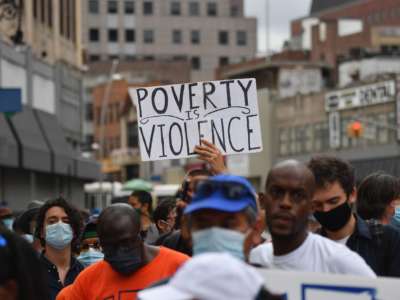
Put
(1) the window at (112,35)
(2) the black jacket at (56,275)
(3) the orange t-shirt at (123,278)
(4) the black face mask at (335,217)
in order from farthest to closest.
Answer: (1) the window at (112,35) < (2) the black jacket at (56,275) < (3) the orange t-shirt at (123,278) < (4) the black face mask at (335,217)

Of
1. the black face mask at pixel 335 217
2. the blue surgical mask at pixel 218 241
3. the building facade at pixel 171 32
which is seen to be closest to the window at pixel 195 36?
the building facade at pixel 171 32

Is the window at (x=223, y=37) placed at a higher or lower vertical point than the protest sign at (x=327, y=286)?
higher

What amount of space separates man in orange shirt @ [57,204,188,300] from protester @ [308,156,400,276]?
0.69 metres

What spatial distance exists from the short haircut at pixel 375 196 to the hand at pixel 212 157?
149cm

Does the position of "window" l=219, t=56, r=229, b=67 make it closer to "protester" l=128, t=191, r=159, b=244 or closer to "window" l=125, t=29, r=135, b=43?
"window" l=125, t=29, r=135, b=43

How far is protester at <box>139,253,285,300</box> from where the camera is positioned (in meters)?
3.37

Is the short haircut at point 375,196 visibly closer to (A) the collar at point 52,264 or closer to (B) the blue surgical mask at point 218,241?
(A) the collar at point 52,264

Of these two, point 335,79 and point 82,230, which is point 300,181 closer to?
point 82,230

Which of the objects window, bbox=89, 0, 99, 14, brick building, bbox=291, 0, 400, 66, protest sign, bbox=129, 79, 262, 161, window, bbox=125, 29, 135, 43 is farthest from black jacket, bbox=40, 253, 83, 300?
window, bbox=125, 29, 135, 43

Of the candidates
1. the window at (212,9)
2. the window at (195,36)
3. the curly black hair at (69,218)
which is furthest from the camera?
the window at (212,9)

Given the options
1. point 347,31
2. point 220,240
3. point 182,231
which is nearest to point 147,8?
point 347,31

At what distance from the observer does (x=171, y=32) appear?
123 meters

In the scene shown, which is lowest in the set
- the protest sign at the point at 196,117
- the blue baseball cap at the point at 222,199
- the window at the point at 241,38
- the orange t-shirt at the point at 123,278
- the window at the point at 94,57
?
the orange t-shirt at the point at 123,278

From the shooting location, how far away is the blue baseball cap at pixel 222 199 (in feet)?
12.4
